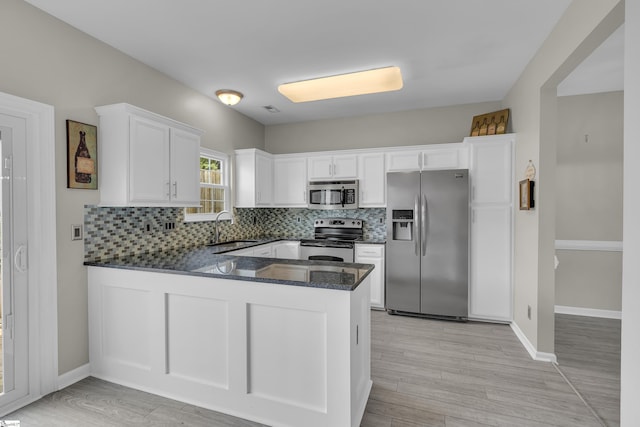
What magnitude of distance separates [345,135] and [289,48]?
2.25 metres

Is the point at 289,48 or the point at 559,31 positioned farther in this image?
the point at 289,48

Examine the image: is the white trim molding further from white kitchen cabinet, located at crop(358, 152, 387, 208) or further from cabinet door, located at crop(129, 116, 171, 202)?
cabinet door, located at crop(129, 116, 171, 202)

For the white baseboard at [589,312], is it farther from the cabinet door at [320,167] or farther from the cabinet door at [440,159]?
the cabinet door at [320,167]

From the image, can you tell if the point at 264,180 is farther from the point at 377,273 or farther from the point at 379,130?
the point at 377,273

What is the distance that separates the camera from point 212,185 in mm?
4055

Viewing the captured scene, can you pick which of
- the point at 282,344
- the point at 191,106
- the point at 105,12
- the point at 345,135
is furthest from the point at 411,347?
the point at 105,12

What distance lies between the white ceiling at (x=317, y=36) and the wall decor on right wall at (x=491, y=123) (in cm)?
32

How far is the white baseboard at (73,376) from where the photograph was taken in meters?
2.29

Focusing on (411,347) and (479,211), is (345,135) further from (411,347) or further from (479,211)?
(411,347)

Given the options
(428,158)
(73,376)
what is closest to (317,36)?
(428,158)

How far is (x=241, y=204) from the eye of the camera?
4383mm

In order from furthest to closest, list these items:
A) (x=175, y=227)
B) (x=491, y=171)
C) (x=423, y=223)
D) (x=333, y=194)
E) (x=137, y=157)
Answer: (x=333, y=194) < (x=423, y=223) < (x=491, y=171) < (x=175, y=227) < (x=137, y=157)

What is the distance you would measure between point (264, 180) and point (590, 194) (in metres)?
4.22

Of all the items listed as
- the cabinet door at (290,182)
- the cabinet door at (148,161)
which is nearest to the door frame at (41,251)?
the cabinet door at (148,161)
